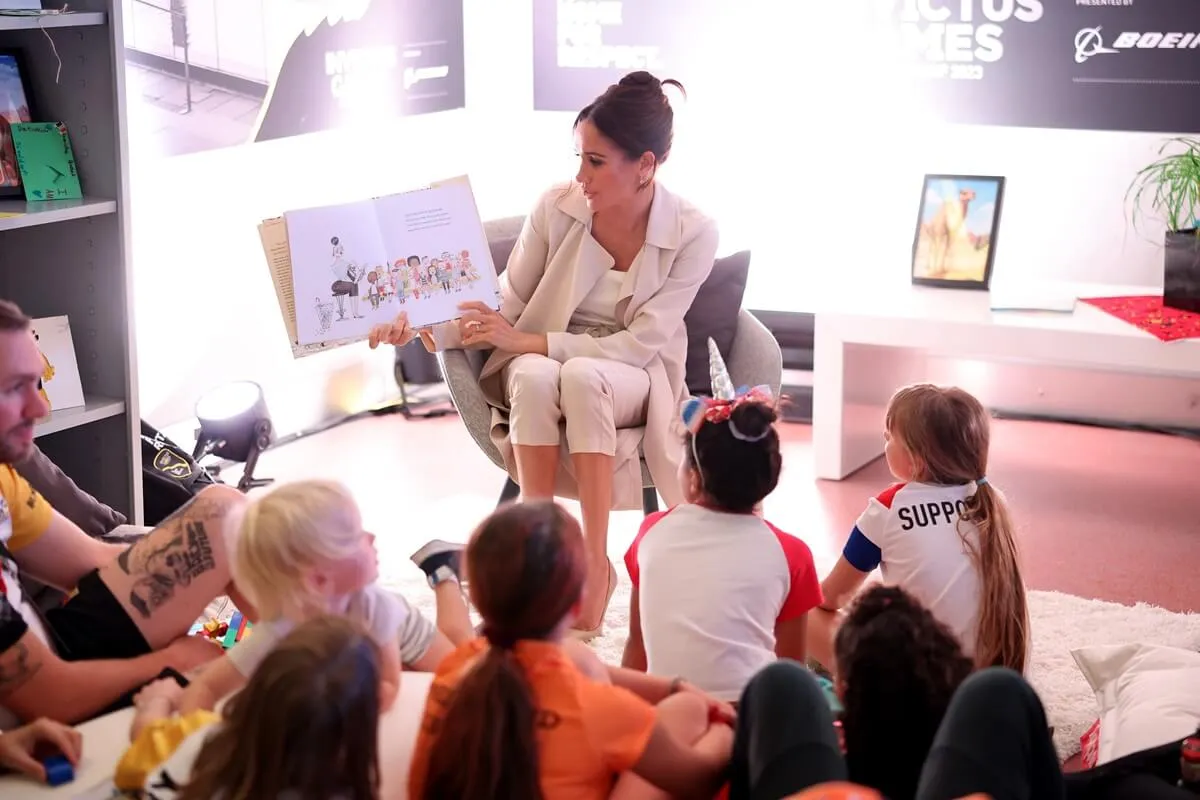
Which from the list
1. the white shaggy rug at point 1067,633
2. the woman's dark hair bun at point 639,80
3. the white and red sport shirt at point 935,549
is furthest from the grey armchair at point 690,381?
the white and red sport shirt at point 935,549

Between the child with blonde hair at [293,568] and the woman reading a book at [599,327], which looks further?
the woman reading a book at [599,327]

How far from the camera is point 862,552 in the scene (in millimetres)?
2496

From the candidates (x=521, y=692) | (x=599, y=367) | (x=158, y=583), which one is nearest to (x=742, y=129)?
(x=599, y=367)

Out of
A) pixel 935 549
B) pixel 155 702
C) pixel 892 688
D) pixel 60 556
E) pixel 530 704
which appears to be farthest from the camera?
pixel 935 549

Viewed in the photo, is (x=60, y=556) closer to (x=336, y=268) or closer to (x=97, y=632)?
(x=97, y=632)

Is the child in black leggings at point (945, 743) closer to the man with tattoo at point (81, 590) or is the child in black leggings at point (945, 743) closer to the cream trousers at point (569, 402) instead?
the man with tattoo at point (81, 590)

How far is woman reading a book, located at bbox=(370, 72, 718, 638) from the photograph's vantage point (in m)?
3.08

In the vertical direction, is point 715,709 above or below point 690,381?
below

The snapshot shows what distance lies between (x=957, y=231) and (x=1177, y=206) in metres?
0.59

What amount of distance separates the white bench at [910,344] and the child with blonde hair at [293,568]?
2.33 metres

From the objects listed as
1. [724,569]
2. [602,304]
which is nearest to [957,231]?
[602,304]

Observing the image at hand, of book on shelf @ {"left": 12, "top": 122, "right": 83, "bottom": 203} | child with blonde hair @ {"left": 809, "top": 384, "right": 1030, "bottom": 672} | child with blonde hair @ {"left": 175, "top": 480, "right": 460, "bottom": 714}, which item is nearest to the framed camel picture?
child with blonde hair @ {"left": 809, "top": 384, "right": 1030, "bottom": 672}

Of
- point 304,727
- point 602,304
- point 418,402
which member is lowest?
point 418,402

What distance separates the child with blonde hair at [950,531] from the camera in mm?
2354
